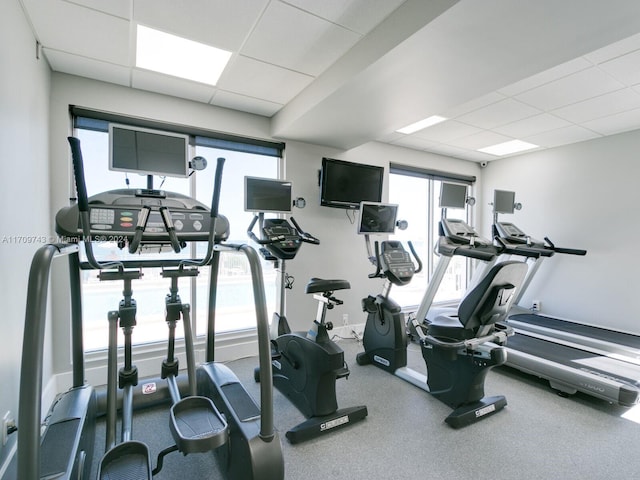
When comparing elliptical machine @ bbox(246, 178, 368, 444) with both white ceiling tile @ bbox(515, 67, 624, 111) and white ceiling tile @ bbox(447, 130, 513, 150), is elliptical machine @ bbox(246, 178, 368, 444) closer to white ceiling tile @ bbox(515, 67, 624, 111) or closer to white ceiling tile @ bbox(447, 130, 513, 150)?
white ceiling tile @ bbox(515, 67, 624, 111)

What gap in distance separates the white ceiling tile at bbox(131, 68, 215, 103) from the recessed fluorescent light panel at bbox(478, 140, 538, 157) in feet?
13.7

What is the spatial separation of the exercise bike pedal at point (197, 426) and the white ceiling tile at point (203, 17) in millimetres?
2425

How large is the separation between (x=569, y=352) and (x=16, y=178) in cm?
493

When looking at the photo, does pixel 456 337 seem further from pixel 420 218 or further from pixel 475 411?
pixel 420 218

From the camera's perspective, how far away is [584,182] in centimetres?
464

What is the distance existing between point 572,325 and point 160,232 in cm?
514

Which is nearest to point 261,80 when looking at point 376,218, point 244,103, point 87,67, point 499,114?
point 244,103

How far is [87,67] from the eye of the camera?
2.70 metres

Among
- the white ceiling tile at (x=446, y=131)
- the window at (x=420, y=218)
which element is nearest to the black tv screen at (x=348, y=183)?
the white ceiling tile at (x=446, y=131)

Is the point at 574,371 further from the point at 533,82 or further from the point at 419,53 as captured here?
the point at 419,53

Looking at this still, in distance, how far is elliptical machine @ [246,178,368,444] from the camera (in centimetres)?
226

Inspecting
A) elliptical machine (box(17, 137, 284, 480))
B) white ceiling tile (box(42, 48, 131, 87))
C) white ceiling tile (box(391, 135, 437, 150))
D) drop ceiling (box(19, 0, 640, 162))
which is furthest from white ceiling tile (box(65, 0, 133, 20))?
white ceiling tile (box(391, 135, 437, 150))

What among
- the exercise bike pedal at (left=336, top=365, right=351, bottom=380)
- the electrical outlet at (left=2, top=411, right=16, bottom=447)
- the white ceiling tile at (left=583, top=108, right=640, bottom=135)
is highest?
the white ceiling tile at (left=583, top=108, right=640, bottom=135)

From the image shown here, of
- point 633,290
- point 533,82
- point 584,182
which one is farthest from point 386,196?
point 633,290
